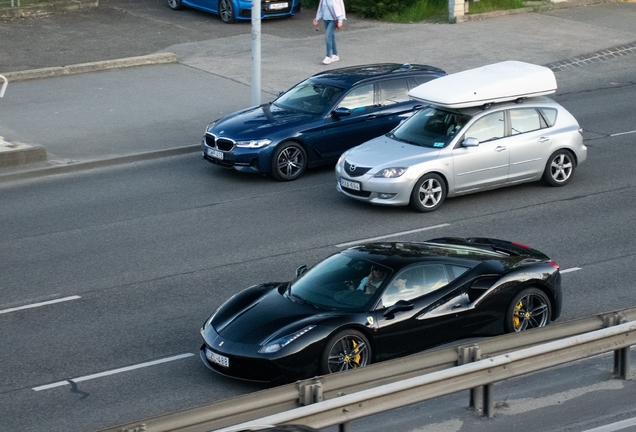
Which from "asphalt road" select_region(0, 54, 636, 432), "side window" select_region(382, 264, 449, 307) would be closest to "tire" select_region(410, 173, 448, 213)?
"asphalt road" select_region(0, 54, 636, 432)

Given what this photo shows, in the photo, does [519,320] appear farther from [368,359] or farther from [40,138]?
[40,138]

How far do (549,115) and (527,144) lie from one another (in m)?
0.75

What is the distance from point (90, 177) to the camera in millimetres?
18438

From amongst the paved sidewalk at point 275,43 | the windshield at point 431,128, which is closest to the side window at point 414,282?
the windshield at point 431,128

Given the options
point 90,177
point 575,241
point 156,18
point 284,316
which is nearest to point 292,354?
point 284,316

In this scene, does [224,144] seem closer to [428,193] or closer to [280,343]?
[428,193]

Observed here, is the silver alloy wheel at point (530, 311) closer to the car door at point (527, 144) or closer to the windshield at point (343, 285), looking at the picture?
the windshield at point (343, 285)

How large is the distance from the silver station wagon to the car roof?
188 centimetres

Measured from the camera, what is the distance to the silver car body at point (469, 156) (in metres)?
16.0

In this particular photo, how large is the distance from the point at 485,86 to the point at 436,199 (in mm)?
1880

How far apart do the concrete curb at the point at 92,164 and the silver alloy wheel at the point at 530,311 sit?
10071 mm

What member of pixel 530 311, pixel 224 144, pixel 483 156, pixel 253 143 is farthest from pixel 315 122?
pixel 530 311

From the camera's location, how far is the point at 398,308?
10.4 metres

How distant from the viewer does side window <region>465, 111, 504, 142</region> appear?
16438mm
